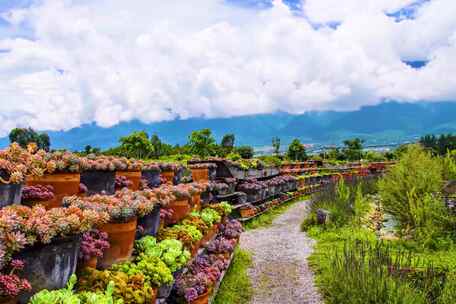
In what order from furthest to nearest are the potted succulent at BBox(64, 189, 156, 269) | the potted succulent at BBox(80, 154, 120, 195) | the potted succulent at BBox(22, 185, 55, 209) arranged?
1. the potted succulent at BBox(80, 154, 120, 195)
2. the potted succulent at BBox(22, 185, 55, 209)
3. the potted succulent at BBox(64, 189, 156, 269)

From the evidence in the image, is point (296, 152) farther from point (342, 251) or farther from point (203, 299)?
point (203, 299)

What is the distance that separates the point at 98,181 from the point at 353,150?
40.6m

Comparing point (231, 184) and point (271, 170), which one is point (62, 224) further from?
point (271, 170)

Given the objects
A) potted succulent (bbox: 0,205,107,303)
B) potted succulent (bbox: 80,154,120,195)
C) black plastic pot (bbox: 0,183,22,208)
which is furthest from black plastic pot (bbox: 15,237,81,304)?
potted succulent (bbox: 80,154,120,195)

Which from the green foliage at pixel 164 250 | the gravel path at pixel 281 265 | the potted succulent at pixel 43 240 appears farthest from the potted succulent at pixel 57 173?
the gravel path at pixel 281 265

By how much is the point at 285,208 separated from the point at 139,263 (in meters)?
12.9

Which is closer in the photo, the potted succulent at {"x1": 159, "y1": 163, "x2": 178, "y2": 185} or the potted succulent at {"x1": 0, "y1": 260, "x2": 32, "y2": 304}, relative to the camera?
the potted succulent at {"x1": 0, "y1": 260, "x2": 32, "y2": 304}

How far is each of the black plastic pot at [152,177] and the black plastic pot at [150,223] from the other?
1864mm

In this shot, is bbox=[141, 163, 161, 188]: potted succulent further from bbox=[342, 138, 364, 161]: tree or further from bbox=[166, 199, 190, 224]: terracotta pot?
bbox=[342, 138, 364, 161]: tree

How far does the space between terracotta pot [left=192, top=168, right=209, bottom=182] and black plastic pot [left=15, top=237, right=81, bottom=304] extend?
725 centimetres

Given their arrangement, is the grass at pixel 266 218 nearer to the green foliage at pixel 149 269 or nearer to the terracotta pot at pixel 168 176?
the terracotta pot at pixel 168 176

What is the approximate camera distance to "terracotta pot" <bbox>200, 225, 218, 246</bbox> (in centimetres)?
697

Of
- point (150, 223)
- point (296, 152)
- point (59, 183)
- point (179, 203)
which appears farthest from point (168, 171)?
point (296, 152)

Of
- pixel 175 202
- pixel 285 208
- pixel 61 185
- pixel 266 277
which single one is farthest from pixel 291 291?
pixel 285 208
